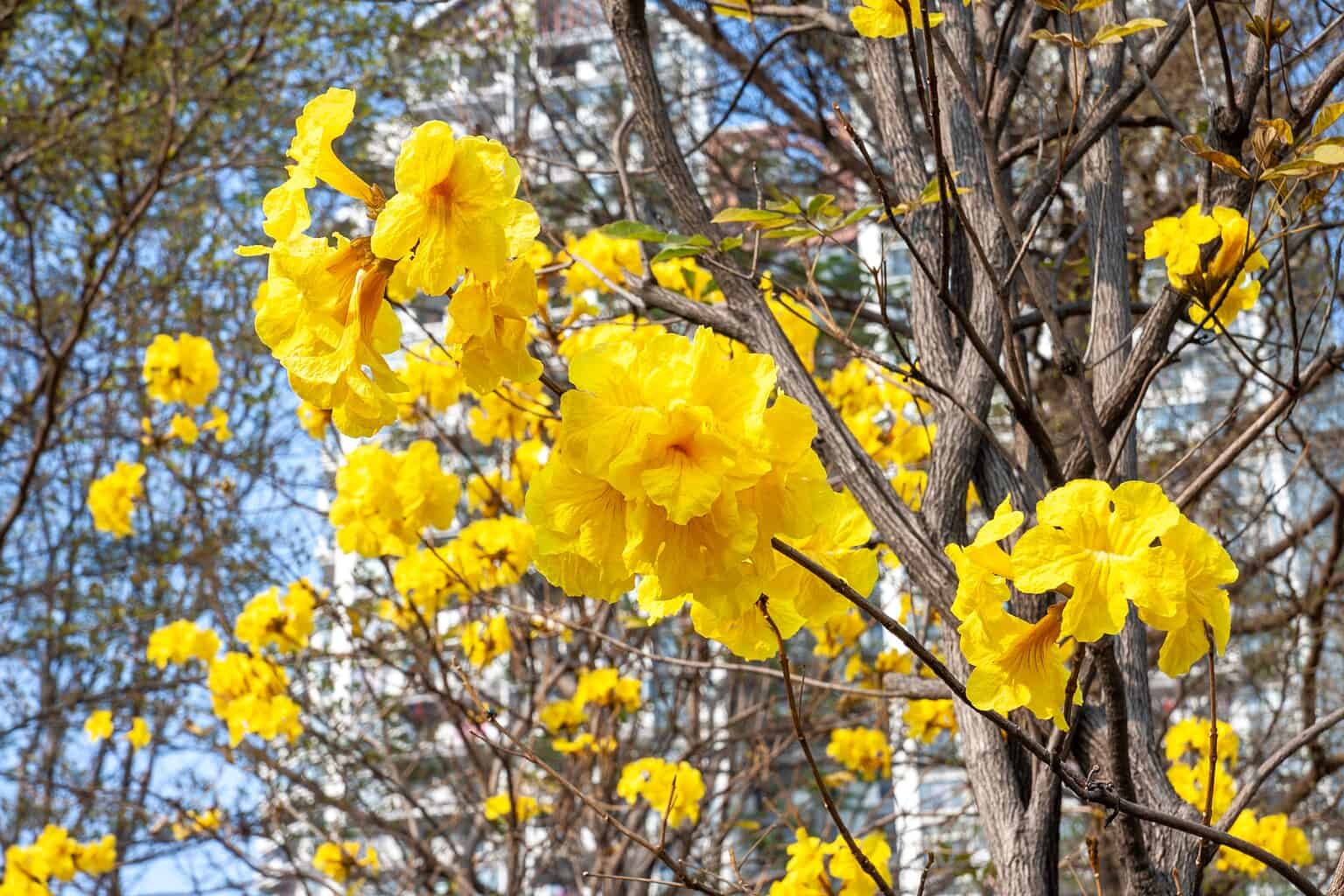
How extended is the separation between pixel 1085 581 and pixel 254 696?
319cm

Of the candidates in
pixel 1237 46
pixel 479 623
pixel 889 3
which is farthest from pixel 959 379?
pixel 1237 46

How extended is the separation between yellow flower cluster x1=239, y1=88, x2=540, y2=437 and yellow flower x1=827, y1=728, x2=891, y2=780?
3072 millimetres

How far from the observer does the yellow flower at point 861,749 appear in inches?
151

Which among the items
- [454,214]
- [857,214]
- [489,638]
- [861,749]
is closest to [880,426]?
[861,749]

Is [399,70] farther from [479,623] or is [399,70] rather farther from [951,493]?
[951,493]

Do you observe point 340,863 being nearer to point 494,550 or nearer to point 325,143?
point 494,550

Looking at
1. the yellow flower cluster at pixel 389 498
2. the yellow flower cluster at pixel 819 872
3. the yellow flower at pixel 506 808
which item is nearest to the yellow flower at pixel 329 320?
the yellow flower cluster at pixel 819 872

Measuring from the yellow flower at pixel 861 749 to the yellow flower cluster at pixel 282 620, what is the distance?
64.5 inches

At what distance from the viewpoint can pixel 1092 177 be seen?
2061 millimetres

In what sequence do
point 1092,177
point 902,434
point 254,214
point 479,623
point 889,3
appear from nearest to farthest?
point 889,3
point 1092,177
point 902,434
point 479,623
point 254,214

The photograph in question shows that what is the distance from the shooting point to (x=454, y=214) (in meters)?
0.89

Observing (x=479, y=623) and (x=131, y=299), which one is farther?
(x=131, y=299)

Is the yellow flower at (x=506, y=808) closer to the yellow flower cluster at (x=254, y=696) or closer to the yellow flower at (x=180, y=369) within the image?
the yellow flower cluster at (x=254, y=696)

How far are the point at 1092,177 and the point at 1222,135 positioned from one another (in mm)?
365
